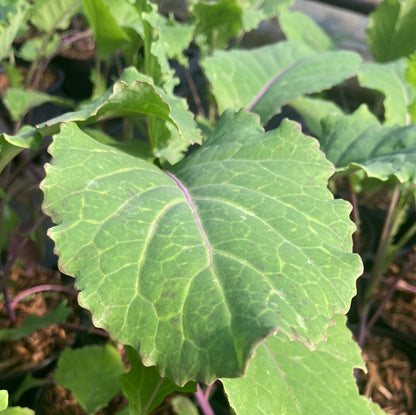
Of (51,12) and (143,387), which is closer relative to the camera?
(143,387)

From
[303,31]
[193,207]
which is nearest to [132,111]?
[193,207]

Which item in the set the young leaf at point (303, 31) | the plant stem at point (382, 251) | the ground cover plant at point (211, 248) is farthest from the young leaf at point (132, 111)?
the young leaf at point (303, 31)

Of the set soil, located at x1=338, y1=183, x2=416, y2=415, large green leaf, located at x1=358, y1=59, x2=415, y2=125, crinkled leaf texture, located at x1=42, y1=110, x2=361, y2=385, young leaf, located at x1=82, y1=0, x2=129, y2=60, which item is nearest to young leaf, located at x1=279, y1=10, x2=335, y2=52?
large green leaf, located at x1=358, y1=59, x2=415, y2=125

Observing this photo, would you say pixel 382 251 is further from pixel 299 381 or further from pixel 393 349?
pixel 299 381

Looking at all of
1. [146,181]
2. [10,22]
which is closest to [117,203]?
[146,181]

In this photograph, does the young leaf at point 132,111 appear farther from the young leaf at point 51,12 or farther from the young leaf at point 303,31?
the young leaf at point 303,31

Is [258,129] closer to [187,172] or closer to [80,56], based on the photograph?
[187,172]

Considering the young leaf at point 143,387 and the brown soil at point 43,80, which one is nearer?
the young leaf at point 143,387

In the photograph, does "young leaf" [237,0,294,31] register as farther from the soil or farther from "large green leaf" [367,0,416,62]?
the soil
